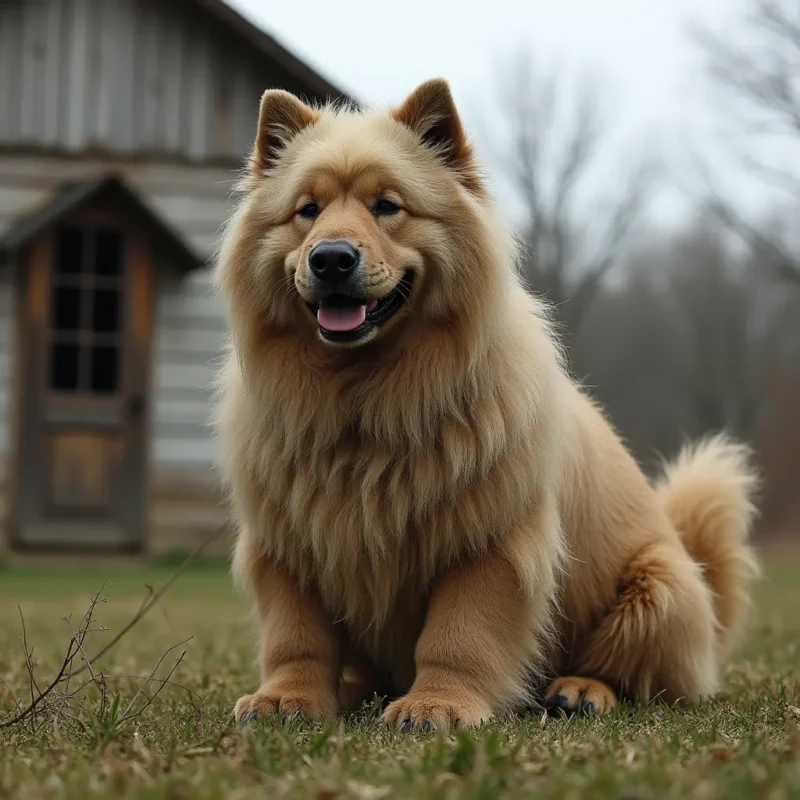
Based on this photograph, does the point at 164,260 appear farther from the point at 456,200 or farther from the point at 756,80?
the point at 756,80

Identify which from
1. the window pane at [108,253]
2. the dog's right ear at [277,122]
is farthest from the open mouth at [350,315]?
the window pane at [108,253]

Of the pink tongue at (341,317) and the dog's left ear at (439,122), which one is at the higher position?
the dog's left ear at (439,122)

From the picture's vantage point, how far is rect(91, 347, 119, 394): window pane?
39.6ft

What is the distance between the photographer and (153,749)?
2.75 m

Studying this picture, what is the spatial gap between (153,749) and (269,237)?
6.13 feet

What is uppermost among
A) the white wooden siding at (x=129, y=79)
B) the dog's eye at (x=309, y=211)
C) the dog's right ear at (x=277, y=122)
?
the white wooden siding at (x=129, y=79)

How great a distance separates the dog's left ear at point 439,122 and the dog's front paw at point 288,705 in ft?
6.24

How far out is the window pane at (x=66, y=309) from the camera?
12.3 m

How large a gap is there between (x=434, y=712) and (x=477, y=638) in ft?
1.10

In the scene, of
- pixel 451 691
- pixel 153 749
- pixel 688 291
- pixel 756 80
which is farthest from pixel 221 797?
pixel 688 291

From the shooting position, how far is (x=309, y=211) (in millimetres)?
3861

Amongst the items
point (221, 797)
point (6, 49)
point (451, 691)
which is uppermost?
point (6, 49)

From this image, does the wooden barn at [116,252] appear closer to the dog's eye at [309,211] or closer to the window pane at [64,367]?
the window pane at [64,367]

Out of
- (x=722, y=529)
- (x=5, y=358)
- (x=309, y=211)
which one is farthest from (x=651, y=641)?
(x=5, y=358)
